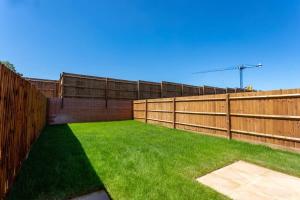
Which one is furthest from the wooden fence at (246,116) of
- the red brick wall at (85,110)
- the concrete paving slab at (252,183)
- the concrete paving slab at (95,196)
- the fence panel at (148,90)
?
the fence panel at (148,90)

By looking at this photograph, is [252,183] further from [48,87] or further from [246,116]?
[48,87]

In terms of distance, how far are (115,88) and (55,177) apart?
38.3 ft

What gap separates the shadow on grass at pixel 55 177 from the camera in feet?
8.29

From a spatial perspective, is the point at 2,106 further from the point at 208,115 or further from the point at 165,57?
the point at 165,57

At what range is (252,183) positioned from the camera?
3.12 metres

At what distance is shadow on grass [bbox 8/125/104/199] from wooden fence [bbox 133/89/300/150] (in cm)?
514

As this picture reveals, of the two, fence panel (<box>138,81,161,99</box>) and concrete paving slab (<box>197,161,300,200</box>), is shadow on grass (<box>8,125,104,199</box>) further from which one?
fence panel (<box>138,81,161,99</box>)

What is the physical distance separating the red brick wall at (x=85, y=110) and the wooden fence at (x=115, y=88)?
0.44 m

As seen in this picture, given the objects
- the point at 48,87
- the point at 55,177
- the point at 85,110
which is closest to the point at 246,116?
the point at 55,177

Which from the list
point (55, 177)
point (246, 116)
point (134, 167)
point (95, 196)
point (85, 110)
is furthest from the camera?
point (85, 110)

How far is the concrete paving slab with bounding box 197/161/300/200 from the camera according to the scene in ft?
8.91

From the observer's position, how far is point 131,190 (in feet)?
8.75

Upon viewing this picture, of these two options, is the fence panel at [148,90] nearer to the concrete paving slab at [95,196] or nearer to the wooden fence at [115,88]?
the wooden fence at [115,88]

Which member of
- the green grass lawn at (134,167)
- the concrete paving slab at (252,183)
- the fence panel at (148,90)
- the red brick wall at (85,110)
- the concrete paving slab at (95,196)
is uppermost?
the fence panel at (148,90)
